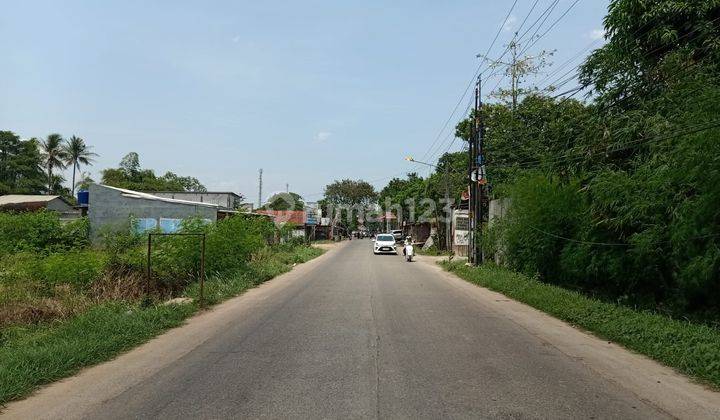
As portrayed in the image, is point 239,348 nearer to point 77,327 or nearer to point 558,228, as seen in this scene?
point 77,327

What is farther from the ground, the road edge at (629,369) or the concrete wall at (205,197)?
the concrete wall at (205,197)

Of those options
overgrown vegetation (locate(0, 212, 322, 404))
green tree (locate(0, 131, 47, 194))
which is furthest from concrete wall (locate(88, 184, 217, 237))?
green tree (locate(0, 131, 47, 194))

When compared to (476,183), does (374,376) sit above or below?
below

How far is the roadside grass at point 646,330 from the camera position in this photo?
7562 mm

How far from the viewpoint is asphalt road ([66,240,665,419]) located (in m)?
5.48

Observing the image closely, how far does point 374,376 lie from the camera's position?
6703 mm

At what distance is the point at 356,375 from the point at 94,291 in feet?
33.5

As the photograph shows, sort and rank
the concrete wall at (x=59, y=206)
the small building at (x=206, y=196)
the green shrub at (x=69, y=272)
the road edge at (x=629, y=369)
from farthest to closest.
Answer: the small building at (x=206, y=196) → the concrete wall at (x=59, y=206) → the green shrub at (x=69, y=272) → the road edge at (x=629, y=369)

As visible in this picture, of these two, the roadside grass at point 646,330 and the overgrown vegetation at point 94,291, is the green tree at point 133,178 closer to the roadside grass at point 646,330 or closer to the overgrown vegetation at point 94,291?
the overgrown vegetation at point 94,291

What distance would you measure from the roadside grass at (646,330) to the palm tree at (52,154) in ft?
230

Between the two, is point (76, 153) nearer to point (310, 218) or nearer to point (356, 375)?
point (310, 218)

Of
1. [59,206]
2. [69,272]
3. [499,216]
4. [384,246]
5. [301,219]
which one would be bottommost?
[384,246]

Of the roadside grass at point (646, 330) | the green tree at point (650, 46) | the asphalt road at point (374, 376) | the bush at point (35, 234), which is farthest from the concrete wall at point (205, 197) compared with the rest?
the asphalt road at point (374, 376)

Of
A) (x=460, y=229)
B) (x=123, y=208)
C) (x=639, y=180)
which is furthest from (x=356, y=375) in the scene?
(x=460, y=229)
